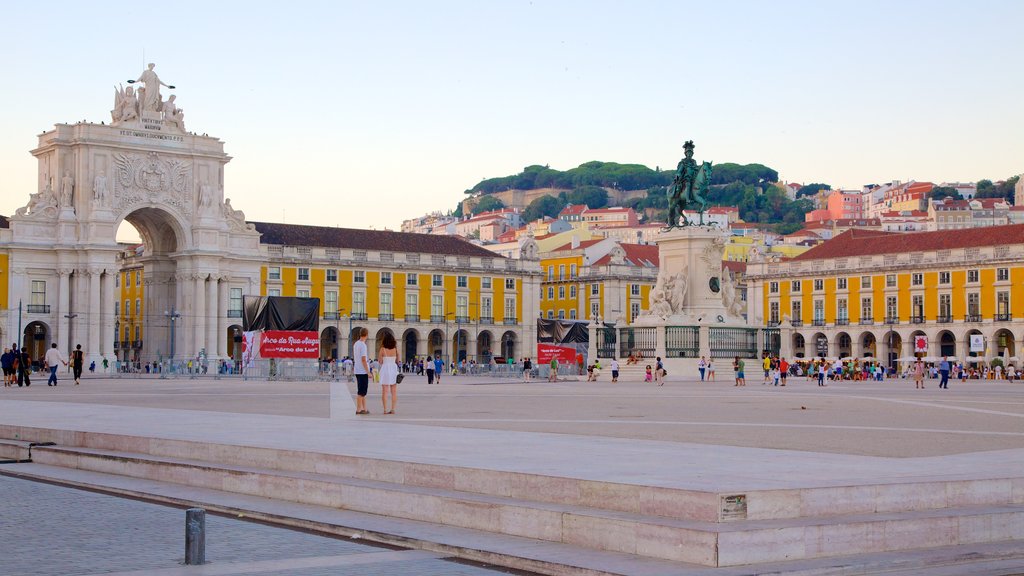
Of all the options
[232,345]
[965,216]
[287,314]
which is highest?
[965,216]

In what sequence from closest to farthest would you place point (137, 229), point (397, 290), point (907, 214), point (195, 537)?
point (195, 537), point (137, 229), point (397, 290), point (907, 214)

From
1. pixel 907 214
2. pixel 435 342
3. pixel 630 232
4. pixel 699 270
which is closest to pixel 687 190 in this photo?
pixel 699 270

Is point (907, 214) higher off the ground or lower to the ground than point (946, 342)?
higher

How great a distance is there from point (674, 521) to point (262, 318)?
156ft

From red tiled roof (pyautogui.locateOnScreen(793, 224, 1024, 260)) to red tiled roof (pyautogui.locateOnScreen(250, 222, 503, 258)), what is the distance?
2504 centimetres

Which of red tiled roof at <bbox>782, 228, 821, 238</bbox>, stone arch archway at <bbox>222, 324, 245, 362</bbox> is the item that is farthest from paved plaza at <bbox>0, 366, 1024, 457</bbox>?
red tiled roof at <bbox>782, 228, 821, 238</bbox>

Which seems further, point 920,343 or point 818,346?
point 818,346

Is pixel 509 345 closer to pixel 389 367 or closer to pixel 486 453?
pixel 389 367

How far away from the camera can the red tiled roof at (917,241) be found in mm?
87375

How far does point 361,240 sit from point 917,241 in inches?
1509

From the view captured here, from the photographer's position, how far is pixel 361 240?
9625 centimetres

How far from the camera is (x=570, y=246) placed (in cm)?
11781

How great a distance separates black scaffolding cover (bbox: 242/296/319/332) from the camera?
54312mm

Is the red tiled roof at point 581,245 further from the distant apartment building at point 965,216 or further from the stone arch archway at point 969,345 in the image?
the distant apartment building at point 965,216
